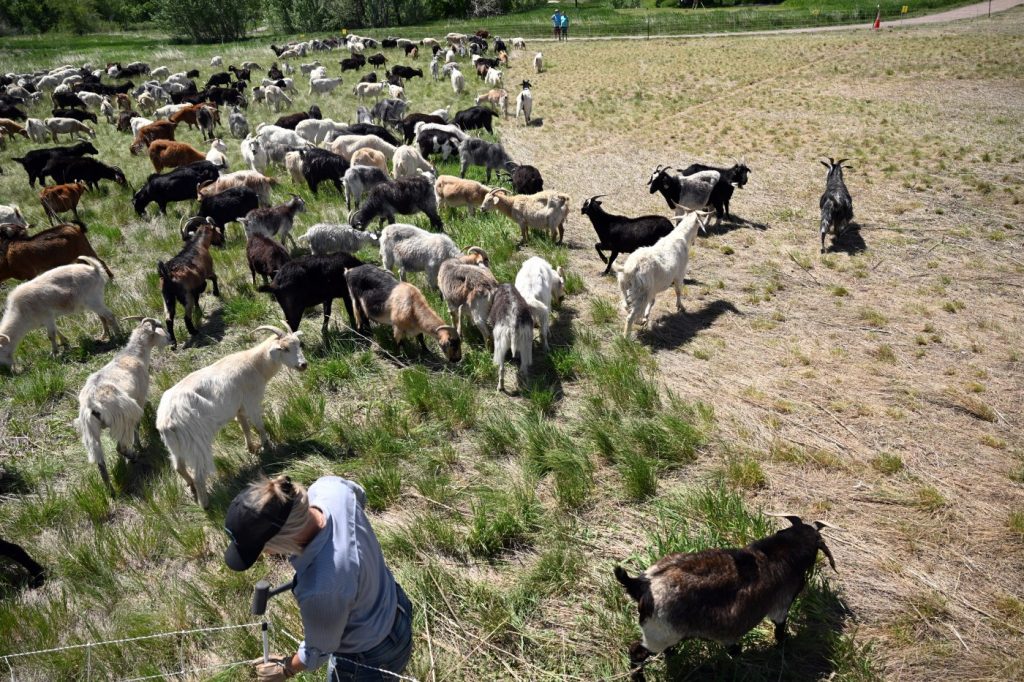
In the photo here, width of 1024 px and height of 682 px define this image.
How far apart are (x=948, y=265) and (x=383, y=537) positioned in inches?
378

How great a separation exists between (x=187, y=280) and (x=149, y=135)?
13.6 m

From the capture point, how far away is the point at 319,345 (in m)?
7.79

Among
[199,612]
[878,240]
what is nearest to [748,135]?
[878,240]

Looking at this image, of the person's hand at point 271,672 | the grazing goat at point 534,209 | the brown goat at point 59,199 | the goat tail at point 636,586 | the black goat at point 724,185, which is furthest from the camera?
the brown goat at point 59,199

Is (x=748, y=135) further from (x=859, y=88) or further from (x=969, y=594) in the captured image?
(x=969, y=594)

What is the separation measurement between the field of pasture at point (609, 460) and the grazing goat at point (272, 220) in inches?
32.5

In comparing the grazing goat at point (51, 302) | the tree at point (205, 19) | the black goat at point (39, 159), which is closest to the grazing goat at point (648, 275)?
the grazing goat at point (51, 302)

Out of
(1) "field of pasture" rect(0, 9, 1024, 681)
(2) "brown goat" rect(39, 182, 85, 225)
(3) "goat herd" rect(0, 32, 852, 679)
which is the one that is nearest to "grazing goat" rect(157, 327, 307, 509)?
(3) "goat herd" rect(0, 32, 852, 679)

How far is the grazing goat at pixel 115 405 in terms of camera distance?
537 centimetres

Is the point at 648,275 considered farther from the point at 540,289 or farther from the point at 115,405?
the point at 115,405

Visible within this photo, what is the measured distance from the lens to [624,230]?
377 inches

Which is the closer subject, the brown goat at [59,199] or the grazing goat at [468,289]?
the grazing goat at [468,289]

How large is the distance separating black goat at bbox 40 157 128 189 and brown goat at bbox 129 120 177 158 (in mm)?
3967

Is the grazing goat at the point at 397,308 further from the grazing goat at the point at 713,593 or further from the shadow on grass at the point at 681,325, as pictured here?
the grazing goat at the point at 713,593
